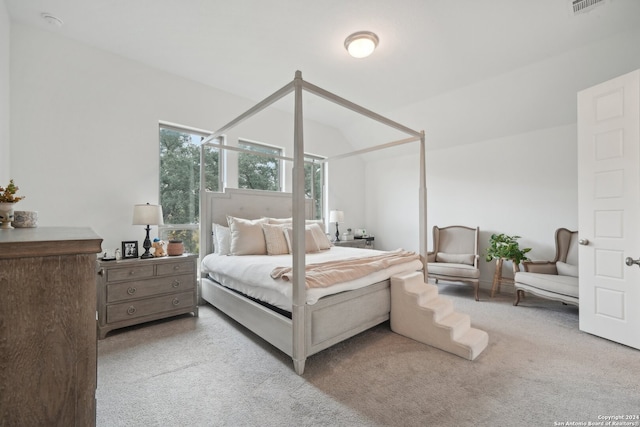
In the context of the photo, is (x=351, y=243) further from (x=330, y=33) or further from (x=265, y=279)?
(x=330, y=33)

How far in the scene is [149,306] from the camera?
282 cm

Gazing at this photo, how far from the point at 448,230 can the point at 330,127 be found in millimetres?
2880

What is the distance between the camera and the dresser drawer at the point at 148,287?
8.66 feet

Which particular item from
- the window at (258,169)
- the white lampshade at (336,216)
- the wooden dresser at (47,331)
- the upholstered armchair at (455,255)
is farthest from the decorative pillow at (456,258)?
the wooden dresser at (47,331)

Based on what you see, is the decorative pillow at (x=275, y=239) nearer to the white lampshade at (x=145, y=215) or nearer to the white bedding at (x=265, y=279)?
the white bedding at (x=265, y=279)

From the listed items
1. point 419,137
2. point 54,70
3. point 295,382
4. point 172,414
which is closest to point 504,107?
point 419,137

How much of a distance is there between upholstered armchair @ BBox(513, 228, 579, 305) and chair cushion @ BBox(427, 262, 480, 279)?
0.47 m

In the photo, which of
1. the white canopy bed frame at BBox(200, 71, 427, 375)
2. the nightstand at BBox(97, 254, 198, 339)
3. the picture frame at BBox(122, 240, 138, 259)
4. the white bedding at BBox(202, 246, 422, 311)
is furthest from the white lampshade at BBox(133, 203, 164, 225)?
the white canopy bed frame at BBox(200, 71, 427, 375)

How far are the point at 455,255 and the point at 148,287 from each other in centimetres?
418

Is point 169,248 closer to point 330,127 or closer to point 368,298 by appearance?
point 368,298

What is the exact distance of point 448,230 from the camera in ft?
15.5

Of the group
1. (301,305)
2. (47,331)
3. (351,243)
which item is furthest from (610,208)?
(47,331)

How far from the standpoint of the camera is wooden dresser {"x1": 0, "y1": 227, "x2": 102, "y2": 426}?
63cm

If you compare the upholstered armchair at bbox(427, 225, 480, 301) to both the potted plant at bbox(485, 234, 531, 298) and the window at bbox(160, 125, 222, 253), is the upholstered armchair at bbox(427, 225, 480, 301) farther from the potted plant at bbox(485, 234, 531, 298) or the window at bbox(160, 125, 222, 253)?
the window at bbox(160, 125, 222, 253)
